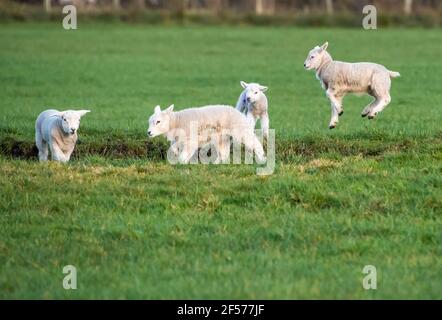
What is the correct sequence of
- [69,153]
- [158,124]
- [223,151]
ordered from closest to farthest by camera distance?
[158,124] < [223,151] < [69,153]

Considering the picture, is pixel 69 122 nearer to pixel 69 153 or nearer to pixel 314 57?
pixel 69 153

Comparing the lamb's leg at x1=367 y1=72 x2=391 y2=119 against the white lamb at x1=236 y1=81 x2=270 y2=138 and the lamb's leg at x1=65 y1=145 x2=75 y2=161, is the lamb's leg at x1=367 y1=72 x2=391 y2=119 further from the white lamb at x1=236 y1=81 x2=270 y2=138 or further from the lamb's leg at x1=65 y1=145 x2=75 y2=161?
the lamb's leg at x1=65 y1=145 x2=75 y2=161

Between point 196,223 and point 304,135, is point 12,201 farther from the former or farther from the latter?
point 304,135

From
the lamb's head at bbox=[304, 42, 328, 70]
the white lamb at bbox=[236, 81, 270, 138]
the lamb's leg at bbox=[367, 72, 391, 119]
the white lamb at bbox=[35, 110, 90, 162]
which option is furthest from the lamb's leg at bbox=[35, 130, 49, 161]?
the lamb's leg at bbox=[367, 72, 391, 119]

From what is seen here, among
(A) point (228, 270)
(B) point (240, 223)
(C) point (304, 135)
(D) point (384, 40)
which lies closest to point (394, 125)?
(C) point (304, 135)

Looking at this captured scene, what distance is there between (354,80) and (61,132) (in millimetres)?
4225

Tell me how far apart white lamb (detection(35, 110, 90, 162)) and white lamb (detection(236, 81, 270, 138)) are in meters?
2.40

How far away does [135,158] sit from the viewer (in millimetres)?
16047

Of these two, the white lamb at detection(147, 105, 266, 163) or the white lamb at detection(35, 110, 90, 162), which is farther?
the white lamb at detection(35, 110, 90, 162)

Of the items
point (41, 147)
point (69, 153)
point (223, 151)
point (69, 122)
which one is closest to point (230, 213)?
point (223, 151)

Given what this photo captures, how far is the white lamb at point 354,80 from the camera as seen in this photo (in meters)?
15.6

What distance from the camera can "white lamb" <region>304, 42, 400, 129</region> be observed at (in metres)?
15.6

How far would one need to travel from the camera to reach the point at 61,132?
600 inches
